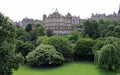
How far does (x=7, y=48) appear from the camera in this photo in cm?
1841

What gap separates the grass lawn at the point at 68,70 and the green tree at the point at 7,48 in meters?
14.0

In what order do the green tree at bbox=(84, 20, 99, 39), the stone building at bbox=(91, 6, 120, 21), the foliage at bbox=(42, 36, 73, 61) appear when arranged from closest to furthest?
the foliage at bbox=(42, 36, 73, 61)
the green tree at bbox=(84, 20, 99, 39)
the stone building at bbox=(91, 6, 120, 21)

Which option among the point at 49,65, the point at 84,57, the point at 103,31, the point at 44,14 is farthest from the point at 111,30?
the point at 44,14

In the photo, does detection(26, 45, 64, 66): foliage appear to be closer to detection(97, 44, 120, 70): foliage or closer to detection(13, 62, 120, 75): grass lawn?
detection(13, 62, 120, 75): grass lawn

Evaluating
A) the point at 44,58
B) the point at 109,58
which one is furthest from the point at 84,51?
the point at 109,58

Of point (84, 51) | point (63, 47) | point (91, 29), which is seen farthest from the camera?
point (91, 29)

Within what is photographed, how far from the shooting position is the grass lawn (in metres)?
32.0

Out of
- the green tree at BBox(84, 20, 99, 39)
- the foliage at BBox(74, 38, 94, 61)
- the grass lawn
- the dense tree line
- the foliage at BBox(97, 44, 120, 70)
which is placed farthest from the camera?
the green tree at BBox(84, 20, 99, 39)

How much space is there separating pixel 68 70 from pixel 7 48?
16.9 meters

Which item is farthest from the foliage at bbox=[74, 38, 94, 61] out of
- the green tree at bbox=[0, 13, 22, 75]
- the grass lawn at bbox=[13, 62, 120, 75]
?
the green tree at bbox=[0, 13, 22, 75]

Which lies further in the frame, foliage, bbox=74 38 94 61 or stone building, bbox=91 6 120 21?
stone building, bbox=91 6 120 21

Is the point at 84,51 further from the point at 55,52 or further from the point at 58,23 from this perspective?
the point at 58,23

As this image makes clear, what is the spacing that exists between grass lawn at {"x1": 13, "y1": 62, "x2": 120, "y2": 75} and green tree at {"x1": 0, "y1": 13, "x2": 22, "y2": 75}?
14034 millimetres

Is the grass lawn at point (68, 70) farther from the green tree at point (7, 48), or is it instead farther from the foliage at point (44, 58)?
the green tree at point (7, 48)
